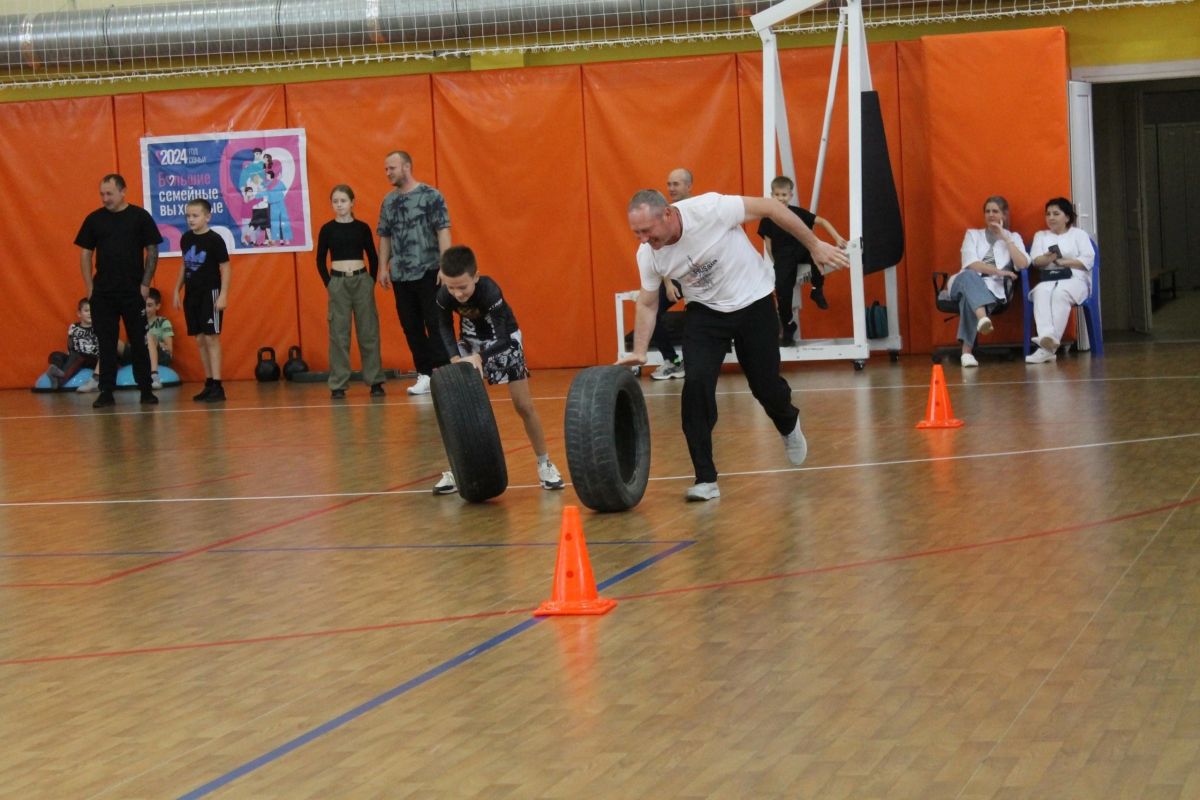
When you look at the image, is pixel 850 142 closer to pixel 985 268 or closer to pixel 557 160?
pixel 985 268

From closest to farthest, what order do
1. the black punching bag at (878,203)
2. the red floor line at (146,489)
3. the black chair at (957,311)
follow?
the red floor line at (146,489)
the black chair at (957,311)
the black punching bag at (878,203)

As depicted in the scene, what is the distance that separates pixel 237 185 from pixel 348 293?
310cm

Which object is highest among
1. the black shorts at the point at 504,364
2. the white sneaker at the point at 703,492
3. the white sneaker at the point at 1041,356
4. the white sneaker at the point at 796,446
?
the black shorts at the point at 504,364

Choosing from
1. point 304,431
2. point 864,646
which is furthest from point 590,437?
point 304,431

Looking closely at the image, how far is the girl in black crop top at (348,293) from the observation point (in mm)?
13938

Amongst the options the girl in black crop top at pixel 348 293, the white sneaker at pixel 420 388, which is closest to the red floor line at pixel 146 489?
the white sneaker at pixel 420 388

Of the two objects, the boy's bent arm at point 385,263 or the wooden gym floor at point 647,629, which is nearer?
the wooden gym floor at point 647,629

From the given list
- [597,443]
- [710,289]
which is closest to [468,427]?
[597,443]

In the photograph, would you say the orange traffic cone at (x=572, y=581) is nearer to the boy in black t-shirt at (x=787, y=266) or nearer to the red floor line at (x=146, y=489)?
the red floor line at (x=146, y=489)

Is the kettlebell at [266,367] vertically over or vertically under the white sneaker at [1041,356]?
over

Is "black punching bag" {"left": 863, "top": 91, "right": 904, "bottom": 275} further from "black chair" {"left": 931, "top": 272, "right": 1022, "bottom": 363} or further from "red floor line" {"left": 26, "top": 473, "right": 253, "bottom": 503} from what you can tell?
"red floor line" {"left": 26, "top": 473, "right": 253, "bottom": 503}

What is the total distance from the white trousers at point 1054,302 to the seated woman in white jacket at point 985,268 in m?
0.31

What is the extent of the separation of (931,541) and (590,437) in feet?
5.33

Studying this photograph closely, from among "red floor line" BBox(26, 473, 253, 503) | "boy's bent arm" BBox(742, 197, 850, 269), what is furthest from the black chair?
"red floor line" BBox(26, 473, 253, 503)
